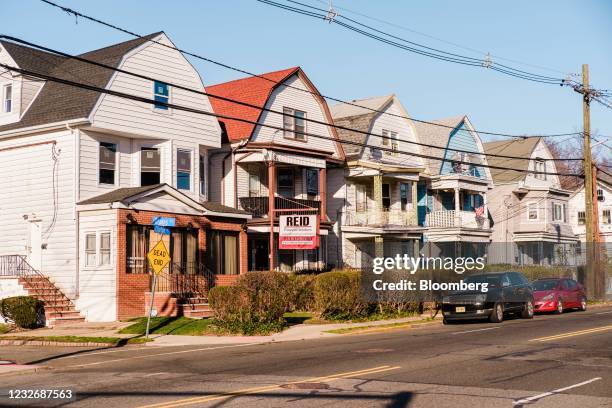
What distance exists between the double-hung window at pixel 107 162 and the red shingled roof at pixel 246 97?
7.41 metres

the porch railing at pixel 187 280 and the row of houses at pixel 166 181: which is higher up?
the row of houses at pixel 166 181

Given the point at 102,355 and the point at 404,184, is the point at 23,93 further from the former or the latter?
the point at 404,184

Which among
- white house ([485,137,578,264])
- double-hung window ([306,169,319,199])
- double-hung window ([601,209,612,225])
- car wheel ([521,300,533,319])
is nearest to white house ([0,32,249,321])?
double-hung window ([306,169,319,199])

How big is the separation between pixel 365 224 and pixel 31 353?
1039 inches

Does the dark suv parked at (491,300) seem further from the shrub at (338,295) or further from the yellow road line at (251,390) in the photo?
the yellow road line at (251,390)

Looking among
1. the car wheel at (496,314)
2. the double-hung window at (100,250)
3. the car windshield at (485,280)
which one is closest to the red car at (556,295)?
the car windshield at (485,280)

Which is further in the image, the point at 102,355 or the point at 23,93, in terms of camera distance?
the point at 23,93

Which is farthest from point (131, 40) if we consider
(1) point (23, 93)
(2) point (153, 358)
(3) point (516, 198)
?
(3) point (516, 198)

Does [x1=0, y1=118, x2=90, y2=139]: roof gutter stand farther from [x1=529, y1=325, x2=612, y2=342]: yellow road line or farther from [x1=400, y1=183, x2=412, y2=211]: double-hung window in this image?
[x1=400, y1=183, x2=412, y2=211]: double-hung window

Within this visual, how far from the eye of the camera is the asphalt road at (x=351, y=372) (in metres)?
11.5

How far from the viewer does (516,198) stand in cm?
6075

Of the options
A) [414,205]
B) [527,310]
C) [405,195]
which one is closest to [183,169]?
[527,310]

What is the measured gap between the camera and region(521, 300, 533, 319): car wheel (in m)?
28.3

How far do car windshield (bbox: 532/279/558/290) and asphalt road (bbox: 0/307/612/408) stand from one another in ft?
32.5
